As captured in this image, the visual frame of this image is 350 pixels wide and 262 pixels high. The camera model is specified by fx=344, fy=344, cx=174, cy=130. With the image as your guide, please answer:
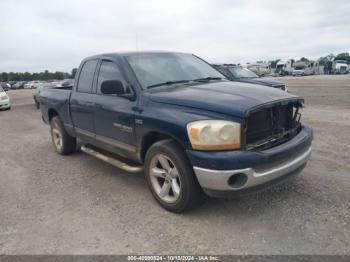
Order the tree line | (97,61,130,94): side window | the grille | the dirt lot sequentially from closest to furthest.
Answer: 1. the dirt lot
2. the grille
3. (97,61,130,94): side window
4. the tree line

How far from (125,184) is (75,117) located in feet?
5.22

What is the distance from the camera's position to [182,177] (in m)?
3.56

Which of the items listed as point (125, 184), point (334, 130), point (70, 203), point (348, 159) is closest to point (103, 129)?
point (125, 184)

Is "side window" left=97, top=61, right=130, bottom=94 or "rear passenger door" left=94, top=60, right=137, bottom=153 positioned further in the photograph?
"side window" left=97, top=61, right=130, bottom=94

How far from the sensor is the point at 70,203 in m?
4.31

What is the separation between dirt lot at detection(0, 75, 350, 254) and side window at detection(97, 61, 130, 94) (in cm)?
143

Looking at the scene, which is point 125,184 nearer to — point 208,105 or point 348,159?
point 208,105

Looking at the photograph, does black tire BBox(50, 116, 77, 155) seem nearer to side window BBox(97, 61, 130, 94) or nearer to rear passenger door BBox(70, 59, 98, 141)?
rear passenger door BBox(70, 59, 98, 141)

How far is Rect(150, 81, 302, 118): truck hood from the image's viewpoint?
3.43 m

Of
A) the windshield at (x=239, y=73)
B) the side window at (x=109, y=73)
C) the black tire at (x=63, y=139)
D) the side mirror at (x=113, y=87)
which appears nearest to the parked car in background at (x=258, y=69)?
the windshield at (x=239, y=73)

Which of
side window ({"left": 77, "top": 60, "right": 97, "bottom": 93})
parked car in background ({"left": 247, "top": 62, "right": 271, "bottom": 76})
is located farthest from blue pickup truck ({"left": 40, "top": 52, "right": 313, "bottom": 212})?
parked car in background ({"left": 247, "top": 62, "right": 271, "bottom": 76})

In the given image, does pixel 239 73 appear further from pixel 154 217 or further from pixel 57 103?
pixel 154 217

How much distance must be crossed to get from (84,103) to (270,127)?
294 centimetres

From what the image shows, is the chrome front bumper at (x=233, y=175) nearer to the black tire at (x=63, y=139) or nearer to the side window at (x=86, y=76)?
the side window at (x=86, y=76)
